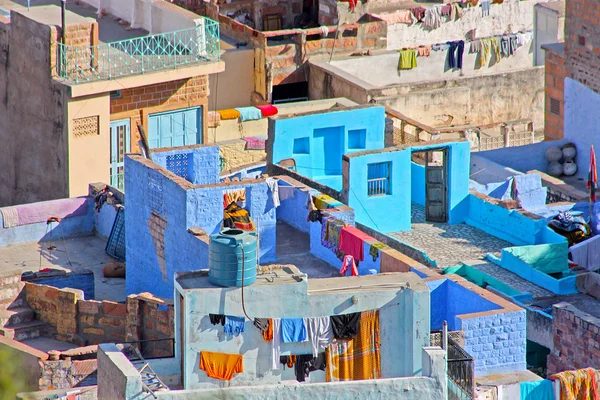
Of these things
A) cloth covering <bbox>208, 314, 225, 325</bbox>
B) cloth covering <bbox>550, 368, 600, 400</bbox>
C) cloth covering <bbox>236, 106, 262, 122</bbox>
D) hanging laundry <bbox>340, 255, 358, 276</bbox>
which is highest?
cloth covering <bbox>208, 314, 225, 325</bbox>

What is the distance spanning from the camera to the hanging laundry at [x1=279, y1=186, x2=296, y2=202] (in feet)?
139

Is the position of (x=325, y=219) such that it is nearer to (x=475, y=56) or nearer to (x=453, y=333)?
(x=453, y=333)

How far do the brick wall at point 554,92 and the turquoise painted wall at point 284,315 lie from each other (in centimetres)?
2751

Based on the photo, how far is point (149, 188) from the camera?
41969 mm

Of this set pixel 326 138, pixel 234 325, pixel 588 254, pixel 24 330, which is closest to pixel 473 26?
pixel 326 138

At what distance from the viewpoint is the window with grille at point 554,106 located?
5747 centimetres

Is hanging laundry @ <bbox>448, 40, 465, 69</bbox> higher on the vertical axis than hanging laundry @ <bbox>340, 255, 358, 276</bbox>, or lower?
lower

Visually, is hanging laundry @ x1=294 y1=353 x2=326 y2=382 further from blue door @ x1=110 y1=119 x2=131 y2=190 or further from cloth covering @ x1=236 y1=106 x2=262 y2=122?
cloth covering @ x1=236 y1=106 x2=262 y2=122

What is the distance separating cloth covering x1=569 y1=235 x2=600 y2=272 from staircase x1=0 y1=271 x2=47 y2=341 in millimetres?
13411

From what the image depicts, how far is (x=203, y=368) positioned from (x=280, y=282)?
196cm

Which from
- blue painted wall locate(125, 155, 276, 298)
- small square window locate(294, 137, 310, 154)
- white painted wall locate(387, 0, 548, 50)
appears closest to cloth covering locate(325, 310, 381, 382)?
blue painted wall locate(125, 155, 276, 298)

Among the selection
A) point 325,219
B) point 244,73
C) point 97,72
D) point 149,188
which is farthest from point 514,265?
point 244,73

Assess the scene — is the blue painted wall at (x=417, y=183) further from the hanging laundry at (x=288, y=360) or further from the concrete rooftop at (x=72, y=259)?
the hanging laundry at (x=288, y=360)

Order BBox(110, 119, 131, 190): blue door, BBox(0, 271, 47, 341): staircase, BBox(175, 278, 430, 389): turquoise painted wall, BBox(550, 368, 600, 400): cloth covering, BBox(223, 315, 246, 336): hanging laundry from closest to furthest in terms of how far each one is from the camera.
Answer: BBox(175, 278, 430, 389): turquoise painted wall → BBox(223, 315, 246, 336): hanging laundry → BBox(550, 368, 600, 400): cloth covering → BBox(0, 271, 47, 341): staircase → BBox(110, 119, 131, 190): blue door
